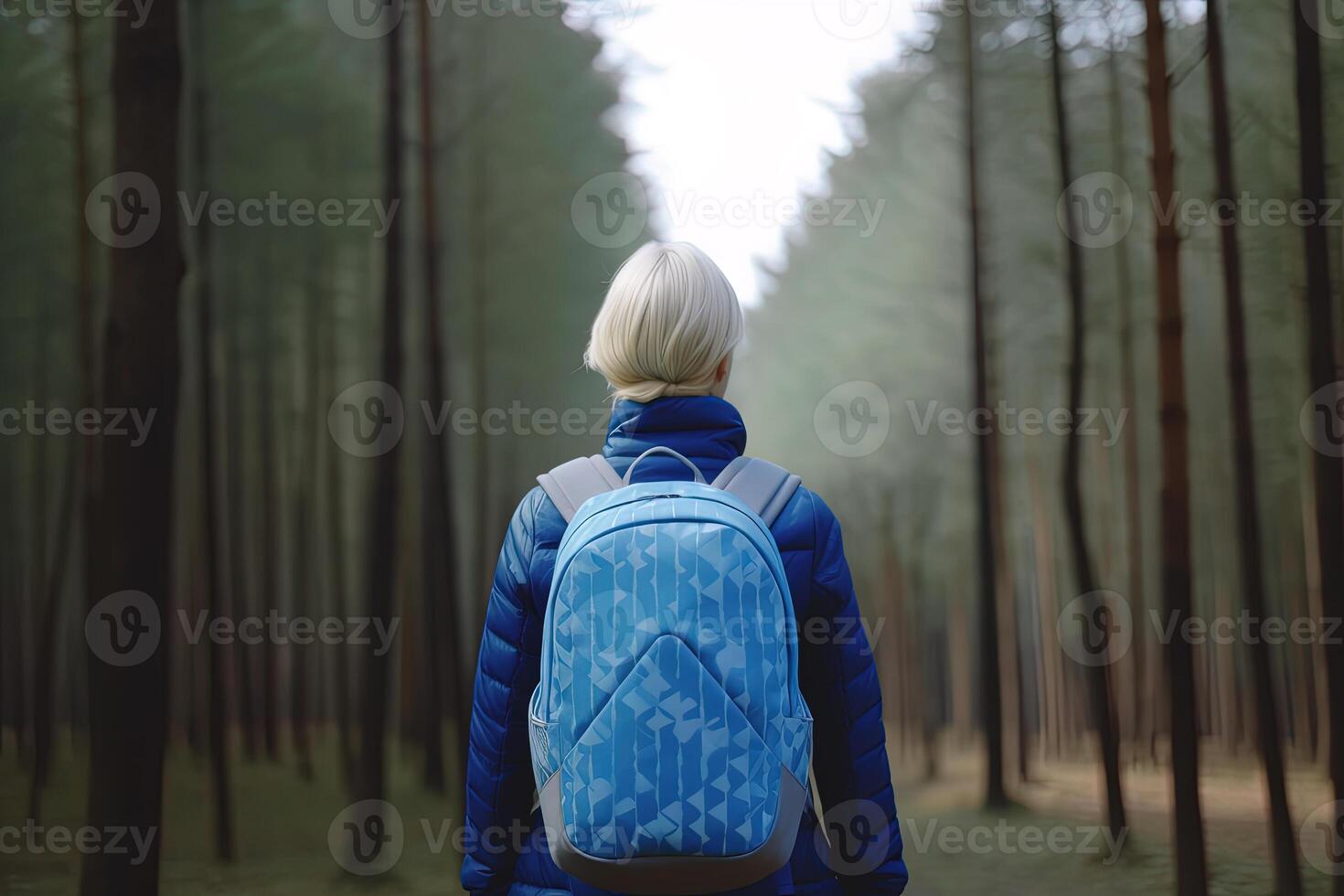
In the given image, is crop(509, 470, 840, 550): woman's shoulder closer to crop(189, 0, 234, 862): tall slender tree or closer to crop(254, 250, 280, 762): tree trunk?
crop(189, 0, 234, 862): tall slender tree

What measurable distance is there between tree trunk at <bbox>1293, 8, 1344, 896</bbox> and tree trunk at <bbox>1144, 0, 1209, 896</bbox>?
438mm

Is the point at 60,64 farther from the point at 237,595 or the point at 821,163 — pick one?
the point at 821,163

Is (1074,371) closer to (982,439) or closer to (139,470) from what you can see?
(982,439)

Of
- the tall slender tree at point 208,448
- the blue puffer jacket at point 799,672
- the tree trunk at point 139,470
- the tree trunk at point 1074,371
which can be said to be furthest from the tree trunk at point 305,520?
the blue puffer jacket at point 799,672

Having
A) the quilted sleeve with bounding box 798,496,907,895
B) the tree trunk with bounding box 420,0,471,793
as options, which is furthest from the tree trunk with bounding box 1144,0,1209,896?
the quilted sleeve with bounding box 798,496,907,895

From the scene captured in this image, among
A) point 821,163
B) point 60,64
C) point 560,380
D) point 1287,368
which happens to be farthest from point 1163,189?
point 60,64

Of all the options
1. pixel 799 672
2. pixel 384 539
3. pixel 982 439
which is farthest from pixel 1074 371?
pixel 799 672

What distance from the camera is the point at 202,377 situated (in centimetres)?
399

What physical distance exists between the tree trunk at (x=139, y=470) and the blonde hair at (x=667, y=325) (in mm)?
2802

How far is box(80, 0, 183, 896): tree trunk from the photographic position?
357 cm

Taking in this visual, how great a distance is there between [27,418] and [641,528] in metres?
3.41

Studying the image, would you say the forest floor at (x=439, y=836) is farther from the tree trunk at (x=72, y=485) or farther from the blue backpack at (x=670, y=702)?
the blue backpack at (x=670, y=702)

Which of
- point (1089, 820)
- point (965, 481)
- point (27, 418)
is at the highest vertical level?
point (27, 418)

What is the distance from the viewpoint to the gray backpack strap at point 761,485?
125 cm
